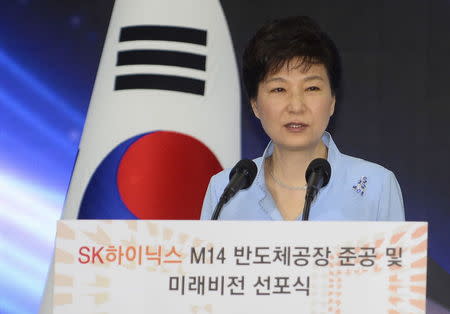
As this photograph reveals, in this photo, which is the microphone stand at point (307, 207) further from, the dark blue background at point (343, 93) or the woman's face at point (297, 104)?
the dark blue background at point (343, 93)

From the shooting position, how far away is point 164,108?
2.34 meters

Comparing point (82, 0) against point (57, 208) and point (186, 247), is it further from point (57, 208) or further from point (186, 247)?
point (186, 247)

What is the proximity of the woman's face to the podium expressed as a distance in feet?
2.10

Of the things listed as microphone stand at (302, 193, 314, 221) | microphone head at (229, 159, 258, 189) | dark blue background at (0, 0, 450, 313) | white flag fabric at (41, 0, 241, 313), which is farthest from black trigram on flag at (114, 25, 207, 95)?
microphone stand at (302, 193, 314, 221)

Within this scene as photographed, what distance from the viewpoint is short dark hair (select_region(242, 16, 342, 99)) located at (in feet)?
5.84

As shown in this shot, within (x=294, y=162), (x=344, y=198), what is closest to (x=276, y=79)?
(x=294, y=162)

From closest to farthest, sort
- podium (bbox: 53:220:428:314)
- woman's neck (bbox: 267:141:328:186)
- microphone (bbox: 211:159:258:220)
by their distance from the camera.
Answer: podium (bbox: 53:220:428:314), microphone (bbox: 211:159:258:220), woman's neck (bbox: 267:141:328:186)

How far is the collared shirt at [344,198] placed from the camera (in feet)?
5.73

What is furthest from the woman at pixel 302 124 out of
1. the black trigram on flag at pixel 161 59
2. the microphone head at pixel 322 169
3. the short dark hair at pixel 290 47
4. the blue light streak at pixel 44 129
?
the blue light streak at pixel 44 129

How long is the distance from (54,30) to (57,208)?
0.71 m

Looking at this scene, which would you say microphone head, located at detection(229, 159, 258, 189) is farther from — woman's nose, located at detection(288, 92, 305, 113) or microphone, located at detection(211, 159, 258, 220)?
woman's nose, located at detection(288, 92, 305, 113)

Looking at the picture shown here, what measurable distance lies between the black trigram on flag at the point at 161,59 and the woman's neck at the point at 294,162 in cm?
56

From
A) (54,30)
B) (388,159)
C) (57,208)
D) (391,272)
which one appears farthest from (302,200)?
(54,30)

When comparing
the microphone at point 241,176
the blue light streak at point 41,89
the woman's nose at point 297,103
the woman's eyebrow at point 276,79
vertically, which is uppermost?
the blue light streak at point 41,89
